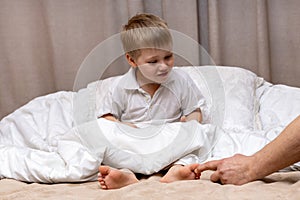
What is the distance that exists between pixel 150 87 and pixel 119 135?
290mm

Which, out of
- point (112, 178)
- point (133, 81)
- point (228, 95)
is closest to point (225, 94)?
point (228, 95)

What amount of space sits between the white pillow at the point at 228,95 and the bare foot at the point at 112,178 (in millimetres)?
487

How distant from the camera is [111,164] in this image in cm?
142

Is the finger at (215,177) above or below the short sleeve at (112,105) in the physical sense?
below

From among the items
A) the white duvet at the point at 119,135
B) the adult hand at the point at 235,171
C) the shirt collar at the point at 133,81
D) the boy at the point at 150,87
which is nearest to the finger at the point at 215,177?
the adult hand at the point at 235,171

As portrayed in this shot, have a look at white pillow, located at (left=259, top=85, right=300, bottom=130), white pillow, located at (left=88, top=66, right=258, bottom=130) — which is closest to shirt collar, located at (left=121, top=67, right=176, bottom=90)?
white pillow, located at (left=88, top=66, right=258, bottom=130)

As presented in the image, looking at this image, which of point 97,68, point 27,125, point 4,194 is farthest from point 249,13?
point 4,194

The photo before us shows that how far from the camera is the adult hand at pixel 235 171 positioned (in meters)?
1.21

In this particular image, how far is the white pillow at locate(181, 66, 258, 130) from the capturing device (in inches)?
70.7

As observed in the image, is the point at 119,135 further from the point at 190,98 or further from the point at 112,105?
the point at 190,98

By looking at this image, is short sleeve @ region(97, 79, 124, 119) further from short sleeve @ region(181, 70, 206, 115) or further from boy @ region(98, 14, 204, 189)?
short sleeve @ region(181, 70, 206, 115)

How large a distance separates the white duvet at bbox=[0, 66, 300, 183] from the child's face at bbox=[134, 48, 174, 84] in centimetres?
18

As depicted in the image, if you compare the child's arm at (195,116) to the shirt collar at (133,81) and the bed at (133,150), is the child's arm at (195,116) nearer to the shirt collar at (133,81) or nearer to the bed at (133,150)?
the bed at (133,150)

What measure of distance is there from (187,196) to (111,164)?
15.1 inches
